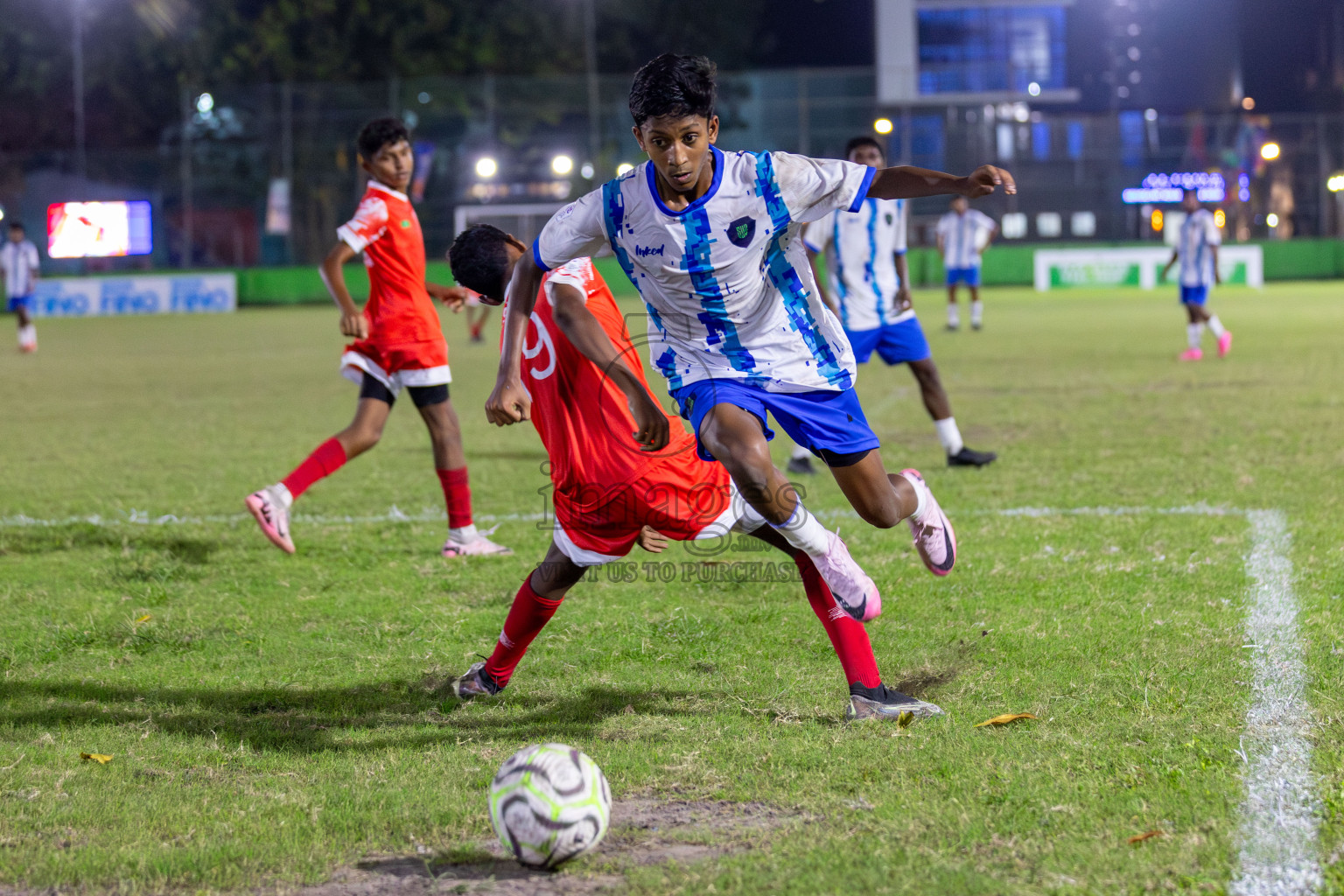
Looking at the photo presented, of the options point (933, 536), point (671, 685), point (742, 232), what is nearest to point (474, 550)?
point (671, 685)

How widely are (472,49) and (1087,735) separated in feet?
138

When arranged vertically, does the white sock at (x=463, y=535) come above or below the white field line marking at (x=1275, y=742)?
above

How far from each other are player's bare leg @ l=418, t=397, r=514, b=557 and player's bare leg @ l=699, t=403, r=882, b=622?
2.65 meters

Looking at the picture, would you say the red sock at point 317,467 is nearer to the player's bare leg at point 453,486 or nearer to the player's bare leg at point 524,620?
the player's bare leg at point 453,486

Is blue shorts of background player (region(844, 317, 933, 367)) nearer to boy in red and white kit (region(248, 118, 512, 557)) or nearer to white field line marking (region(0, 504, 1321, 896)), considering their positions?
white field line marking (region(0, 504, 1321, 896))

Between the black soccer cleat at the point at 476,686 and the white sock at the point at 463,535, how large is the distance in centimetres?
210

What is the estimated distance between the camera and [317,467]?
19.3ft

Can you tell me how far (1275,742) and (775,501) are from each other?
4.48 ft

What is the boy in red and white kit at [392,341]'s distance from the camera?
19.2 ft

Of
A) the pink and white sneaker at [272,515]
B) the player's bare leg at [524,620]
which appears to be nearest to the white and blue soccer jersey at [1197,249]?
the pink and white sneaker at [272,515]

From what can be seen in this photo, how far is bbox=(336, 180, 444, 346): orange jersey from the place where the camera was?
5.94 m

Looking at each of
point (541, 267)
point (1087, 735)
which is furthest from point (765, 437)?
point (1087, 735)

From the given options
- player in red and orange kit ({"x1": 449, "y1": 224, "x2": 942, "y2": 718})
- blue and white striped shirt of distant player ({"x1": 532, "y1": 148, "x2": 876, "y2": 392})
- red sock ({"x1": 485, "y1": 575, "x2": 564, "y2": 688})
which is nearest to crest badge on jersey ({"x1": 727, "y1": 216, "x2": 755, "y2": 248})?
blue and white striped shirt of distant player ({"x1": 532, "y1": 148, "x2": 876, "y2": 392})

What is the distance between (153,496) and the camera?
24.9 ft
